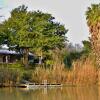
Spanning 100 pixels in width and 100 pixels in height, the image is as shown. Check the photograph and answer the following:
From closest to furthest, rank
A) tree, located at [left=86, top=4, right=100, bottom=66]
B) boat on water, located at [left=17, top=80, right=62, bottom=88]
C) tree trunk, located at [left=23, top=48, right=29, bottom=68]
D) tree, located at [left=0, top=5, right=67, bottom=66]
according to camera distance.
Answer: boat on water, located at [left=17, top=80, right=62, bottom=88]
tree, located at [left=86, top=4, right=100, bottom=66]
tree, located at [left=0, top=5, right=67, bottom=66]
tree trunk, located at [left=23, top=48, right=29, bottom=68]

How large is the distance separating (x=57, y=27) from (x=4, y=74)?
17.7 meters

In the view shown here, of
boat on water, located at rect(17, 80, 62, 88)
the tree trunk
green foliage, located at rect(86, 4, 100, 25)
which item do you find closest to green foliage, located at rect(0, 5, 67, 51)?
the tree trunk

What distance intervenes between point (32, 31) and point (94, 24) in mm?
9124

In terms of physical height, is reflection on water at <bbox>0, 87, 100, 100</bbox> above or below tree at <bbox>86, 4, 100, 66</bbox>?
below

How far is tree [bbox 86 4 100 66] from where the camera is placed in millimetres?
41409

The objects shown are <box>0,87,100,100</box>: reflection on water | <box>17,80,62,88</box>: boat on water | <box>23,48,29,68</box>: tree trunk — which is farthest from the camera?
<box>23,48,29,68</box>: tree trunk

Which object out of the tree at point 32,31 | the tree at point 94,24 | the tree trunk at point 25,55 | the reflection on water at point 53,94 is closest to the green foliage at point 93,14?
the tree at point 94,24

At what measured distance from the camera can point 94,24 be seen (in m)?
42.8

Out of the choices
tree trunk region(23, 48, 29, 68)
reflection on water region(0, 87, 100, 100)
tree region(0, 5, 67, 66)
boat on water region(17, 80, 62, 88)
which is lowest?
reflection on water region(0, 87, 100, 100)

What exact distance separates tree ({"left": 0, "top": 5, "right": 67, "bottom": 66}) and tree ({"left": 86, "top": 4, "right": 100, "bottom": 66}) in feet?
21.1

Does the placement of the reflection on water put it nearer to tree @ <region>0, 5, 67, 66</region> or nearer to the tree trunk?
tree @ <region>0, 5, 67, 66</region>

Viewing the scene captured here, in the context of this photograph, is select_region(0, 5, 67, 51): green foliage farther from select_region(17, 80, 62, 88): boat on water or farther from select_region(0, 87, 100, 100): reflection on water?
select_region(0, 87, 100, 100): reflection on water

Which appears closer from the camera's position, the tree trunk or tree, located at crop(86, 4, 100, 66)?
tree, located at crop(86, 4, 100, 66)

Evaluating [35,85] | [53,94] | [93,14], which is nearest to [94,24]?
[93,14]
